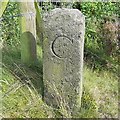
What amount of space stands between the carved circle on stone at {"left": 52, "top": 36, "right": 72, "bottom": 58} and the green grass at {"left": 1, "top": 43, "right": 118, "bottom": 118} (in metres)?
0.67

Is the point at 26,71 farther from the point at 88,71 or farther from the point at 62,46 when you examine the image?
the point at 88,71

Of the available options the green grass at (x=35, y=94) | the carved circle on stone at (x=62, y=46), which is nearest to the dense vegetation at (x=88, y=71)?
the green grass at (x=35, y=94)

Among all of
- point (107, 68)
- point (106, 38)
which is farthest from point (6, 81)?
point (106, 38)

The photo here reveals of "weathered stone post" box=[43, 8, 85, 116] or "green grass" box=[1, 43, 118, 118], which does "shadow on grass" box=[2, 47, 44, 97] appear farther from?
"weathered stone post" box=[43, 8, 85, 116]

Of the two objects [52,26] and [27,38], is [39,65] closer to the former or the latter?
[27,38]

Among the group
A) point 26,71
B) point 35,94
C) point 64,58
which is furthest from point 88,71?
point 64,58

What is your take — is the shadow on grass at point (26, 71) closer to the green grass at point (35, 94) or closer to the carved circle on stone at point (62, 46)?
the green grass at point (35, 94)

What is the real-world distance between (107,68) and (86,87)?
1.15 metres

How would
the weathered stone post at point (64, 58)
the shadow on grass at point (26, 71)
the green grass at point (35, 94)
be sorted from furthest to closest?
the shadow on grass at point (26, 71) → the green grass at point (35, 94) → the weathered stone post at point (64, 58)

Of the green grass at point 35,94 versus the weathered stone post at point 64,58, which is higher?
the weathered stone post at point 64,58

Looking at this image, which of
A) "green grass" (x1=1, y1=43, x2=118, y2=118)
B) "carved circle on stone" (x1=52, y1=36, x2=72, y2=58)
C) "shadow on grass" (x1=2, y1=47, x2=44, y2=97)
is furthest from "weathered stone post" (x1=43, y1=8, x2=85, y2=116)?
"shadow on grass" (x1=2, y1=47, x2=44, y2=97)

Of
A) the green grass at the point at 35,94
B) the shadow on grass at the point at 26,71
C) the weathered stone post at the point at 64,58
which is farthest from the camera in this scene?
the shadow on grass at the point at 26,71

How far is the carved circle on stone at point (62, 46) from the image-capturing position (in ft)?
12.7

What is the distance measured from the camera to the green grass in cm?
412
